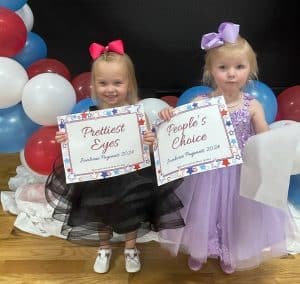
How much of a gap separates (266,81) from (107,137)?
4.66 feet

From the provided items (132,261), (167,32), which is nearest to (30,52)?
(167,32)

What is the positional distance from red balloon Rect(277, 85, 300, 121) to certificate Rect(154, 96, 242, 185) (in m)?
0.71

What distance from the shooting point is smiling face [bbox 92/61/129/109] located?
139 centimetres

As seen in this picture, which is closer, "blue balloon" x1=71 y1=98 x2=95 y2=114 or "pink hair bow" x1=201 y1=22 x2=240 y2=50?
"pink hair bow" x1=201 y1=22 x2=240 y2=50

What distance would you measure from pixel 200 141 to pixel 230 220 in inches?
13.2

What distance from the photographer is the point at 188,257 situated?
5.45 feet

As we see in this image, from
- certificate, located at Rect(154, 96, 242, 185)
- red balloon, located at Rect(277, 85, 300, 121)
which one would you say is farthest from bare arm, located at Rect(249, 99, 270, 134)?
red balloon, located at Rect(277, 85, 300, 121)

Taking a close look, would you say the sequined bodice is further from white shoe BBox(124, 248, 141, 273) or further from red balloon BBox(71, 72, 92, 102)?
red balloon BBox(71, 72, 92, 102)

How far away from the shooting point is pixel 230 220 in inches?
57.7

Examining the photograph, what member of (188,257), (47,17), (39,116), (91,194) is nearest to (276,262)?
(188,257)

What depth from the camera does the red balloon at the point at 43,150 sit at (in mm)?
1770

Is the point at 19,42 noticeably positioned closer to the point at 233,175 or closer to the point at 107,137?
the point at 107,137

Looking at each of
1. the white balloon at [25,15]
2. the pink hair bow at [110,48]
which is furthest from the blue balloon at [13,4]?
the pink hair bow at [110,48]

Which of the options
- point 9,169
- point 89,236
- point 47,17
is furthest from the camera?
point 47,17
